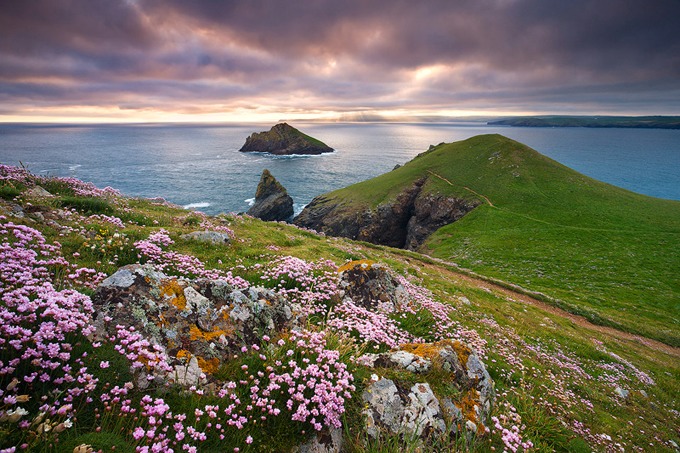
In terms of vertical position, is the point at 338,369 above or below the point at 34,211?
below

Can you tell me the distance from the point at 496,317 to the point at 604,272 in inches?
1367

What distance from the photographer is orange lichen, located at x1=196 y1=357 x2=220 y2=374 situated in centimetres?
515

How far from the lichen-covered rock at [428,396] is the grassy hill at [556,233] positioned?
2864cm

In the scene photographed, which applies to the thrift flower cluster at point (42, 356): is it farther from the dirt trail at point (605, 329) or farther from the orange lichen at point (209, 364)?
the dirt trail at point (605, 329)

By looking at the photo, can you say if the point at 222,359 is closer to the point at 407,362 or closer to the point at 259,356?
the point at 259,356

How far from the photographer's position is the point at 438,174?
8869 centimetres

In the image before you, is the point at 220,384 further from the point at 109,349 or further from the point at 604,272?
the point at 604,272

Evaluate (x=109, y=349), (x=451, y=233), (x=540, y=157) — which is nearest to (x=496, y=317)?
(x=109, y=349)

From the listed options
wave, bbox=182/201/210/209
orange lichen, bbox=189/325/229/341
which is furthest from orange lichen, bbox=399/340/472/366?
wave, bbox=182/201/210/209

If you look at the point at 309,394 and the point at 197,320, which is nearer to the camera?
the point at 309,394

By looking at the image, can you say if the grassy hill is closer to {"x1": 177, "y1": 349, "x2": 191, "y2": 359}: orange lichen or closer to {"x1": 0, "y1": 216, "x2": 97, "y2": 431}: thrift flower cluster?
{"x1": 177, "y1": 349, "x2": 191, "y2": 359}: orange lichen

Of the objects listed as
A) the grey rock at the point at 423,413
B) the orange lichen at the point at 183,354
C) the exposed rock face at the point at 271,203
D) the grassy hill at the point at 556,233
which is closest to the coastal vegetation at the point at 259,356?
the orange lichen at the point at 183,354

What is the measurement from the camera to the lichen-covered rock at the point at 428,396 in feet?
18.5

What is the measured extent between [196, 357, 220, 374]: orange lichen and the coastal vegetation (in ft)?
0.13
